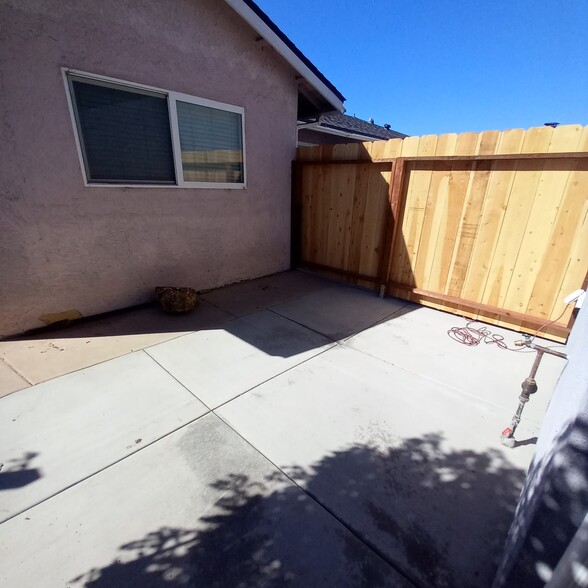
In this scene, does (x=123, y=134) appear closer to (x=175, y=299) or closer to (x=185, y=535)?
(x=175, y=299)

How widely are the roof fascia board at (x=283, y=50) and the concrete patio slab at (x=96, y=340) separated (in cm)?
395

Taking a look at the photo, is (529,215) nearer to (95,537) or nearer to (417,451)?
(417,451)

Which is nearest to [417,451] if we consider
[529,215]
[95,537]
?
[95,537]

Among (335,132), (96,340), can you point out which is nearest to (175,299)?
(96,340)

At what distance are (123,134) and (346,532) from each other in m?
4.49

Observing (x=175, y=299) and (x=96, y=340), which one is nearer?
(x=96, y=340)

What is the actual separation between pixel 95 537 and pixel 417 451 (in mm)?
1983

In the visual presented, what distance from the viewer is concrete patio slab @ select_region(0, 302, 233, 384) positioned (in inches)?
119

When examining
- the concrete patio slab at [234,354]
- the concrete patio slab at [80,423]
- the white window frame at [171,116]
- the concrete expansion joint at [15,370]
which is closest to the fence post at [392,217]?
the concrete patio slab at [234,354]

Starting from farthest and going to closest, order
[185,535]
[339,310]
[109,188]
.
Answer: [339,310]
[109,188]
[185,535]

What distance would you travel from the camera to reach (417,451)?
217 cm

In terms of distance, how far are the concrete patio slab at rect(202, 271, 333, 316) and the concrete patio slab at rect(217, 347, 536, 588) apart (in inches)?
71.3

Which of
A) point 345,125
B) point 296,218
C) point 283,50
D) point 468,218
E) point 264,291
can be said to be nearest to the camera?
point 468,218

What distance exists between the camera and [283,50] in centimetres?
461
